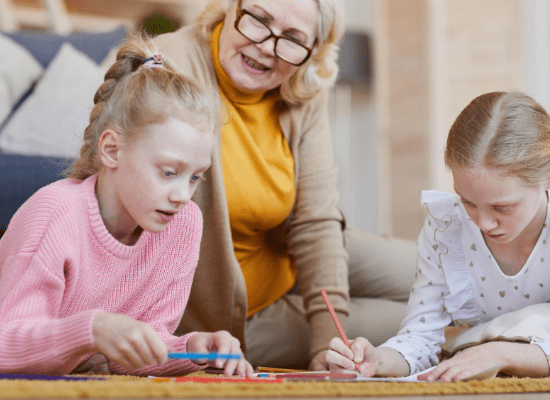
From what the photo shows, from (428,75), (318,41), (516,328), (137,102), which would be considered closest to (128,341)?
(137,102)

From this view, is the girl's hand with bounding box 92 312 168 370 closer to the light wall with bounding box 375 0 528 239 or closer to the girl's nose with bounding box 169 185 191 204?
the girl's nose with bounding box 169 185 191 204

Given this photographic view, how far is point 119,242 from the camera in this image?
0.93 metres

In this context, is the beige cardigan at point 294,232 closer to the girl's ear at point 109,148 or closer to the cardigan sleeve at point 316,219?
the cardigan sleeve at point 316,219

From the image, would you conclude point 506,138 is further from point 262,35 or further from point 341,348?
point 262,35

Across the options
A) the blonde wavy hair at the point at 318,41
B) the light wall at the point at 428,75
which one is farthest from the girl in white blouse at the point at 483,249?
the light wall at the point at 428,75

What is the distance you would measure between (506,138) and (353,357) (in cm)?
41

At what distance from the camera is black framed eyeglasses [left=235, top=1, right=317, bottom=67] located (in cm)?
122

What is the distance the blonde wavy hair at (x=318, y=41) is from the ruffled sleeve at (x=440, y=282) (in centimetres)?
39

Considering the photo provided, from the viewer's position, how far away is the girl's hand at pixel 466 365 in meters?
0.79

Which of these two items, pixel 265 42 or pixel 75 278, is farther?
pixel 265 42

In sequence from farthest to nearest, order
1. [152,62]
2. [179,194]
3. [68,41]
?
[68,41] < [152,62] < [179,194]

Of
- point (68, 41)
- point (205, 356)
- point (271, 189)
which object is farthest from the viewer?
point (68, 41)

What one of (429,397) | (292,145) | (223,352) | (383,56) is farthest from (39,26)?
(429,397)

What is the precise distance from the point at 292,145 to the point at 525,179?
0.56 metres
